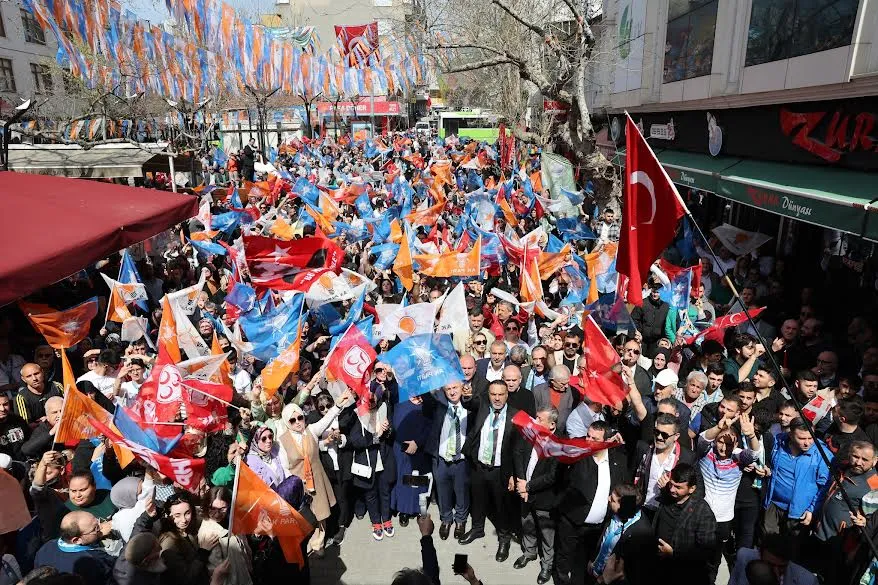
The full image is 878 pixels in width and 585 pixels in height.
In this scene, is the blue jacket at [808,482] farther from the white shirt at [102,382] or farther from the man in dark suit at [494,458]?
the white shirt at [102,382]

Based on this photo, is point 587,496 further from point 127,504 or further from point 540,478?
point 127,504

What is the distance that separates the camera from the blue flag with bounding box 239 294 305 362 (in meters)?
6.98

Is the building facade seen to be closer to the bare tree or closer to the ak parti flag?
the bare tree

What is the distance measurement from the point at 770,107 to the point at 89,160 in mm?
14231

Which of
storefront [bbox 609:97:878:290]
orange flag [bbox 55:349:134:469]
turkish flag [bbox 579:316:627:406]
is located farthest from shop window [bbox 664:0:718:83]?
orange flag [bbox 55:349:134:469]

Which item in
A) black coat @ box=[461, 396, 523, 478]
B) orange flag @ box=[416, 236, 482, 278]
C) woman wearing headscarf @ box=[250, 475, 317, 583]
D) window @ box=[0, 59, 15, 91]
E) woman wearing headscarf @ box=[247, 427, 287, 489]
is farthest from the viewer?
window @ box=[0, 59, 15, 91]

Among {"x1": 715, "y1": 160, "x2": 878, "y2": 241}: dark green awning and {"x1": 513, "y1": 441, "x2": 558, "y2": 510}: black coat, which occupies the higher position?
{"x1": 715, "y1": 160, "x2": 878, "y2": 241}: dark green awning

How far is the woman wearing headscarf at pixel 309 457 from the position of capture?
16.8ft

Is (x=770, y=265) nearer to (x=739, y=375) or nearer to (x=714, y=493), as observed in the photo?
(x=739, y=375)

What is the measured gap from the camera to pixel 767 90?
10.8m

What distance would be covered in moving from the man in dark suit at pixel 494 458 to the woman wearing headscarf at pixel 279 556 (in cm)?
160

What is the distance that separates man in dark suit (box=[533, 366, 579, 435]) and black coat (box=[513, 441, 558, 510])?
27.3 inches

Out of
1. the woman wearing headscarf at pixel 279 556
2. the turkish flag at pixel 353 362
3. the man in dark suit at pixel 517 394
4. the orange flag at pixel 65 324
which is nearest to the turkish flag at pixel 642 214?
the man in dark suit at pixel 517 394

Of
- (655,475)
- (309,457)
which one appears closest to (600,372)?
(655,475)
